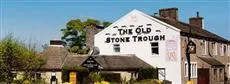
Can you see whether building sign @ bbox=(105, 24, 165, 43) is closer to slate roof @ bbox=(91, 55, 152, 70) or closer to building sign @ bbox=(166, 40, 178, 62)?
building sign @ bbox=(166, 40, 178, 62)

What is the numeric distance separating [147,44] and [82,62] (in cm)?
702

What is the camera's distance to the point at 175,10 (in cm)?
5391

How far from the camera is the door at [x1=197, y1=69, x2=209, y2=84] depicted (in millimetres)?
48094

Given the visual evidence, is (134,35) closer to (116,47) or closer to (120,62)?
(116,47)

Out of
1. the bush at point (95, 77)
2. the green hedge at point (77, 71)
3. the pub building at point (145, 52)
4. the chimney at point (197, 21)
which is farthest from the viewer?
the chimney at point (197, 21)

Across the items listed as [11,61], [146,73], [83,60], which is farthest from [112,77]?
[11,61]

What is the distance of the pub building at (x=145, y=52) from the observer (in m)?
45.0

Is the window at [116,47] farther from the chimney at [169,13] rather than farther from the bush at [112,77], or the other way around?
the chimney at [169,13]

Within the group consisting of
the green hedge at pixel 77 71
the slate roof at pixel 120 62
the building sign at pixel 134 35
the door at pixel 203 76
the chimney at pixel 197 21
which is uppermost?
the chimney at pixel 197 21

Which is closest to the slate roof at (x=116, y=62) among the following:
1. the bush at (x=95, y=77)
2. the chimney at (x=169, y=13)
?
the bush at (x=95, y=77)

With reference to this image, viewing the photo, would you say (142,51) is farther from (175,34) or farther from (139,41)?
(175,34)

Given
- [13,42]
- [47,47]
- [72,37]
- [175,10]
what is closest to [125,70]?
[47,47]

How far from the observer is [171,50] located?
45.6 m

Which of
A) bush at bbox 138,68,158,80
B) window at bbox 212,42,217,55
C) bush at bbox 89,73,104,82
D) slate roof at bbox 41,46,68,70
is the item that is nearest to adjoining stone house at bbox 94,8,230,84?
window at bbox 212,42,217,55
